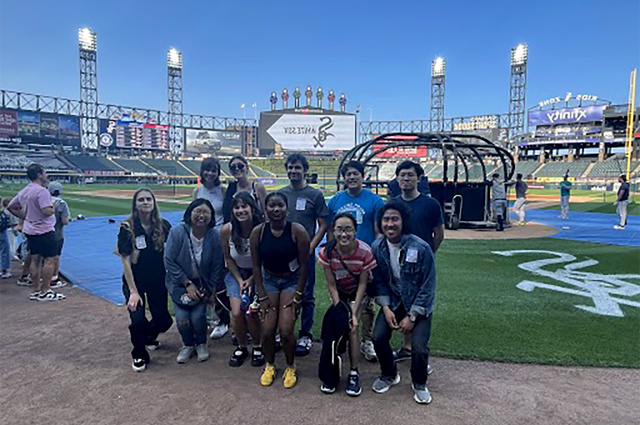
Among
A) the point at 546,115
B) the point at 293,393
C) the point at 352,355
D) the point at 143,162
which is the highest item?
the point at 546,115

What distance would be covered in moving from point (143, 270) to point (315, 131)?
56890 mm

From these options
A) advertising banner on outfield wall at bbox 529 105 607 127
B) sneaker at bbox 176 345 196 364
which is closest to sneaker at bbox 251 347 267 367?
sneaker at bbox 176 345 196 364

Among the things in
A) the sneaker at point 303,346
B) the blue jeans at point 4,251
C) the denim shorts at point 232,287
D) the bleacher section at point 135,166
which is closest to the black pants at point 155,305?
the denim shorts at point 232,287

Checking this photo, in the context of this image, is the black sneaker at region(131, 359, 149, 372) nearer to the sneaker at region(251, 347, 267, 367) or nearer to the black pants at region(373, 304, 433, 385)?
the sneaker at region(251, 347, 267, 367)

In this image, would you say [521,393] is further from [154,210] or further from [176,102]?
[176,102]

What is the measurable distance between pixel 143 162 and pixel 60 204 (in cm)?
6711

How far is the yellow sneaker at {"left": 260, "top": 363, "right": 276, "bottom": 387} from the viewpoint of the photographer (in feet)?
11.5

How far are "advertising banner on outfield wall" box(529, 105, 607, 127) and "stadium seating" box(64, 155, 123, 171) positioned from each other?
64.8 m

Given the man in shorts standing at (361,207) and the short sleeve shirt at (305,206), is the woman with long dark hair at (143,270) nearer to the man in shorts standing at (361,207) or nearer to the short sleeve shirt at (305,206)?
the short sleeve shirt at (305,206)

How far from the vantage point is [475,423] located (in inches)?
→ 116

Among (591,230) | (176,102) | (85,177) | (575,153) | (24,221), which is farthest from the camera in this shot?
(176,102)

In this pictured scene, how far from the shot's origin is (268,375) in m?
3.56

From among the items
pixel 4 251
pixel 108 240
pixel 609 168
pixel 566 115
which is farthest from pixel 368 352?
pixel 566 115

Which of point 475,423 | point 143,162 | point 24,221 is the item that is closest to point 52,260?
point 24,221
